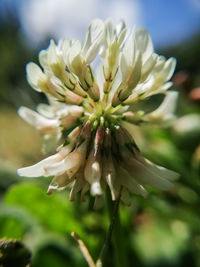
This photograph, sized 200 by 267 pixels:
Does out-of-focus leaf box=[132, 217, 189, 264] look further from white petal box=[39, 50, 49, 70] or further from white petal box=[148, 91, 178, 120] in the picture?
white petal box=[39, 50, 49, 70]

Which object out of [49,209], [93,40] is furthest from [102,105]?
[49,209]

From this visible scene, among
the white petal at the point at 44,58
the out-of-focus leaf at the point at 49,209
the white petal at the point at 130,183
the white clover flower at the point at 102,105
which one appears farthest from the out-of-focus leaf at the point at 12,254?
the out-of-focus leaf at the point at 49,209

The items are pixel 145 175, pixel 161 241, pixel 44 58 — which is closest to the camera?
pixel 145 175

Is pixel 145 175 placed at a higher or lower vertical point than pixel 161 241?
higher

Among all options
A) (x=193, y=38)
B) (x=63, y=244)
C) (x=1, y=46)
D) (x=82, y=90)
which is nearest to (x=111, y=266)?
(x=63, y=244)

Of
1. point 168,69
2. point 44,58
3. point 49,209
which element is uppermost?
point 44,58

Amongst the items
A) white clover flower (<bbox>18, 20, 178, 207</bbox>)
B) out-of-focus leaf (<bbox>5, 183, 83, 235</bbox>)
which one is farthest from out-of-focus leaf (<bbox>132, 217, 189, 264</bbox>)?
white clover flower (<bbox>18, 20, 178, 207</bbox>)

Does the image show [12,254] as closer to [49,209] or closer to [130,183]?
[130,183]

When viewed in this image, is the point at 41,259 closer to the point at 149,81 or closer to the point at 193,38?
the point at 149,81
